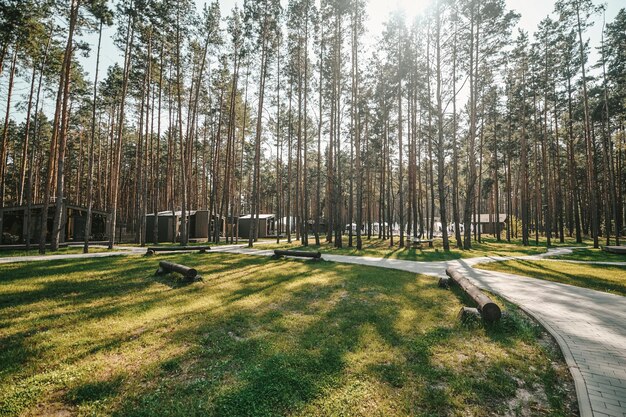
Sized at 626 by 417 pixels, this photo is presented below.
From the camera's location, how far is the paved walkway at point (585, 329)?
3.31 meters

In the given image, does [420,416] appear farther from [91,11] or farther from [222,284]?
[91,11]

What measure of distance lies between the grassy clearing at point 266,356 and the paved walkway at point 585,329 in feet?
0.79

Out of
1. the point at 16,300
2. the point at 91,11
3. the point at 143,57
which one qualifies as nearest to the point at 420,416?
the point at 16,300

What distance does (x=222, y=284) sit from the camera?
29.6ft

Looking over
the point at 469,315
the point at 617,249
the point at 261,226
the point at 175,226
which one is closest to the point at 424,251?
the point at 617,249

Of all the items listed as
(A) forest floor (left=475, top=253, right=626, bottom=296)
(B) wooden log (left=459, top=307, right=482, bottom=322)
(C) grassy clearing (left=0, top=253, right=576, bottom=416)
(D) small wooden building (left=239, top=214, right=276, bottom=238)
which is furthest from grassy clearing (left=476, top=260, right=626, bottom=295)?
(D) small wooden building (left=239, top=214, right=276, bottom=238)

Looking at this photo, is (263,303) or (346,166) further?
(346,166)

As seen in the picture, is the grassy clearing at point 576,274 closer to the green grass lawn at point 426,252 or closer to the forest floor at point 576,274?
the forest floor at point 576,274

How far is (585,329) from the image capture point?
17.1 feet

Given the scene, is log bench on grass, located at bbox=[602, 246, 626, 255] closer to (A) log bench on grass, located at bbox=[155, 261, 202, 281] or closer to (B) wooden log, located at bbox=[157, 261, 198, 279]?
(A) log bench on grass, located at bbox=[155, 261, 202, 281]

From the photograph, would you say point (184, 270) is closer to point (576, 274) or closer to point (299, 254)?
point (299, 254)

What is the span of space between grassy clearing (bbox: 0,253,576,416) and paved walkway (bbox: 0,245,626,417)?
9.5 inches

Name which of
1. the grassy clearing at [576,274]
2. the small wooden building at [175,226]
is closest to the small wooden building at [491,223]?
the grassy clearing at [576,274]

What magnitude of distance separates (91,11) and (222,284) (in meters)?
19.9
